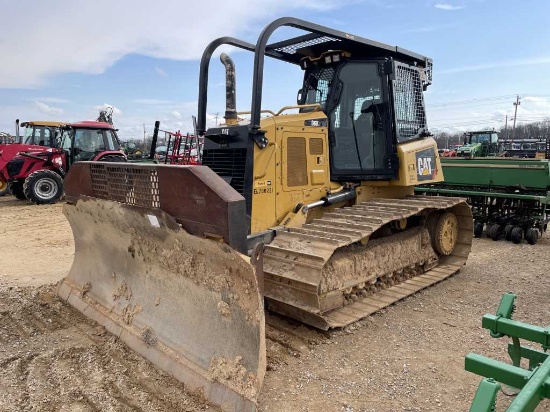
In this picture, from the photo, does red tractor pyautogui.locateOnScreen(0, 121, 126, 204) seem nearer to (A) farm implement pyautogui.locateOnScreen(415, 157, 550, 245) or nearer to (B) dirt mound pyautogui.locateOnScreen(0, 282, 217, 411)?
(B) dirt mound pyautogui.locateOnScreen(0, 282, 217, 411)

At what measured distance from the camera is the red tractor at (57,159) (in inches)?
517

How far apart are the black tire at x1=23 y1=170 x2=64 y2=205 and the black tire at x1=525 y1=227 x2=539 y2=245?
12.3 meters

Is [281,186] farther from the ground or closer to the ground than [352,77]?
→ closer to the ground

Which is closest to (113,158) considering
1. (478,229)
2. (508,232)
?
(478,229)

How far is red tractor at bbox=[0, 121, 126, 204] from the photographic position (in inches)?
517

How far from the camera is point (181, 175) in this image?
3.15 metres

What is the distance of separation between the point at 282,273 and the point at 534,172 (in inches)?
256

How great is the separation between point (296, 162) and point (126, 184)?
177cm

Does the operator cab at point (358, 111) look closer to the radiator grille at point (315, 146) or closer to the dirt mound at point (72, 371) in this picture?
the radiator grille at point (315, 146)

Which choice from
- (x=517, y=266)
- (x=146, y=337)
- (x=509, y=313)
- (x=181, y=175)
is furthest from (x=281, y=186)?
(x=517, y=266)

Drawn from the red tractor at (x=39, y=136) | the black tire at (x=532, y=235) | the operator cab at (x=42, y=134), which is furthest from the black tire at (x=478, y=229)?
the operator cab at (x=42, y=134)

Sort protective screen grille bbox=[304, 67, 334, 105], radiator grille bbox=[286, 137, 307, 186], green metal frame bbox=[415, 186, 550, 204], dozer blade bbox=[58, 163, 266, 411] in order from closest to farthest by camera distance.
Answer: dozer blade bbox=[58, 163, 266, 411] < radiator grille bbox=[286, 137, 307, 186] < protective screen grille bbox=[304, 67, 334, 105] < green metal frame bbox=[415, 186, 550, 204]

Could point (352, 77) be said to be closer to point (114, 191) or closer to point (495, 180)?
point (114, 191)

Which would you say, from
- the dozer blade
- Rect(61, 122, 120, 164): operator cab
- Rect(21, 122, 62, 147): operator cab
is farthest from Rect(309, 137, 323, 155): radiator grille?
Rect(21, 122, 62, 147): operator cab
